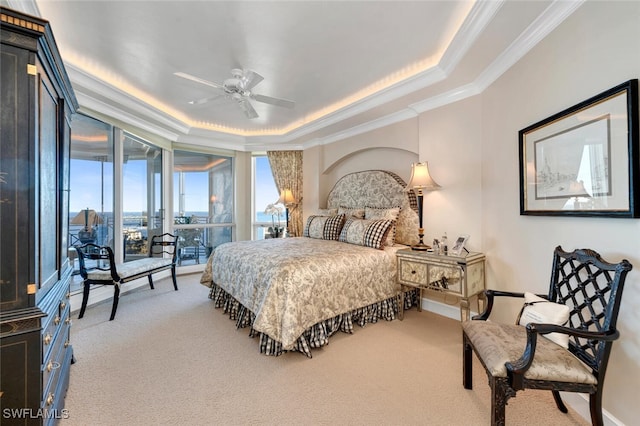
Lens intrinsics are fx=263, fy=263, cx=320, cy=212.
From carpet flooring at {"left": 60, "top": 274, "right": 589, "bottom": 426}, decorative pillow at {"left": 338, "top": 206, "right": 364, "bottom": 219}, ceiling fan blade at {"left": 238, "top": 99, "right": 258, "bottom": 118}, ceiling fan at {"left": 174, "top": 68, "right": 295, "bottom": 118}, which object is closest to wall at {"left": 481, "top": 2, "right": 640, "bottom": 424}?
carpet flooring at {"left": 60, "top": 274, "right": 589, "bottom": 426}

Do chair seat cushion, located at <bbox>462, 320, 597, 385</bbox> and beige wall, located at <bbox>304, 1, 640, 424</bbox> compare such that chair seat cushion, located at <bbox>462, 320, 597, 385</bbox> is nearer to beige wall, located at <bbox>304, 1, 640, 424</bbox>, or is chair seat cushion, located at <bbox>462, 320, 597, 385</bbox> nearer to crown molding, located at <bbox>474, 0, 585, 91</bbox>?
beige wall, located at <bbox>304, 1, 640, 424</bbox>

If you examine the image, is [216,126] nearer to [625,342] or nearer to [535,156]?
[535,156]

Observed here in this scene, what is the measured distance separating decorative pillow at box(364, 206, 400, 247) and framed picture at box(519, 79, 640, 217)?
1.47m

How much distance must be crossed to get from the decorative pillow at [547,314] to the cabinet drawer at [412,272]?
103cm

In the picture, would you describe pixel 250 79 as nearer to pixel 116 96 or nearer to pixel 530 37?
pixel 116 96

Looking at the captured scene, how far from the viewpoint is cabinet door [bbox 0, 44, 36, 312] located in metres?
1.13

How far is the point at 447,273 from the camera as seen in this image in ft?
8.46

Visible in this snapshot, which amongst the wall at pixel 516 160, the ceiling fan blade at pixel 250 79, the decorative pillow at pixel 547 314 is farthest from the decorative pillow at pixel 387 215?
the ceiling fan blade at pixel 250 79

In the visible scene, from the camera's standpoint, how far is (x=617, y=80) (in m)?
1.44

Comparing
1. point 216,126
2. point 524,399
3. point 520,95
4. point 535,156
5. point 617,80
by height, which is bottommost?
point 524,399

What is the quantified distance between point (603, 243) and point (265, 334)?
8.07 ft

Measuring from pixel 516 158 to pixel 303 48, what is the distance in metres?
2.17

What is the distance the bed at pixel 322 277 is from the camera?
7.32ft

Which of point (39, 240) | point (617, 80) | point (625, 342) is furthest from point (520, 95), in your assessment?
point (39, 240)
